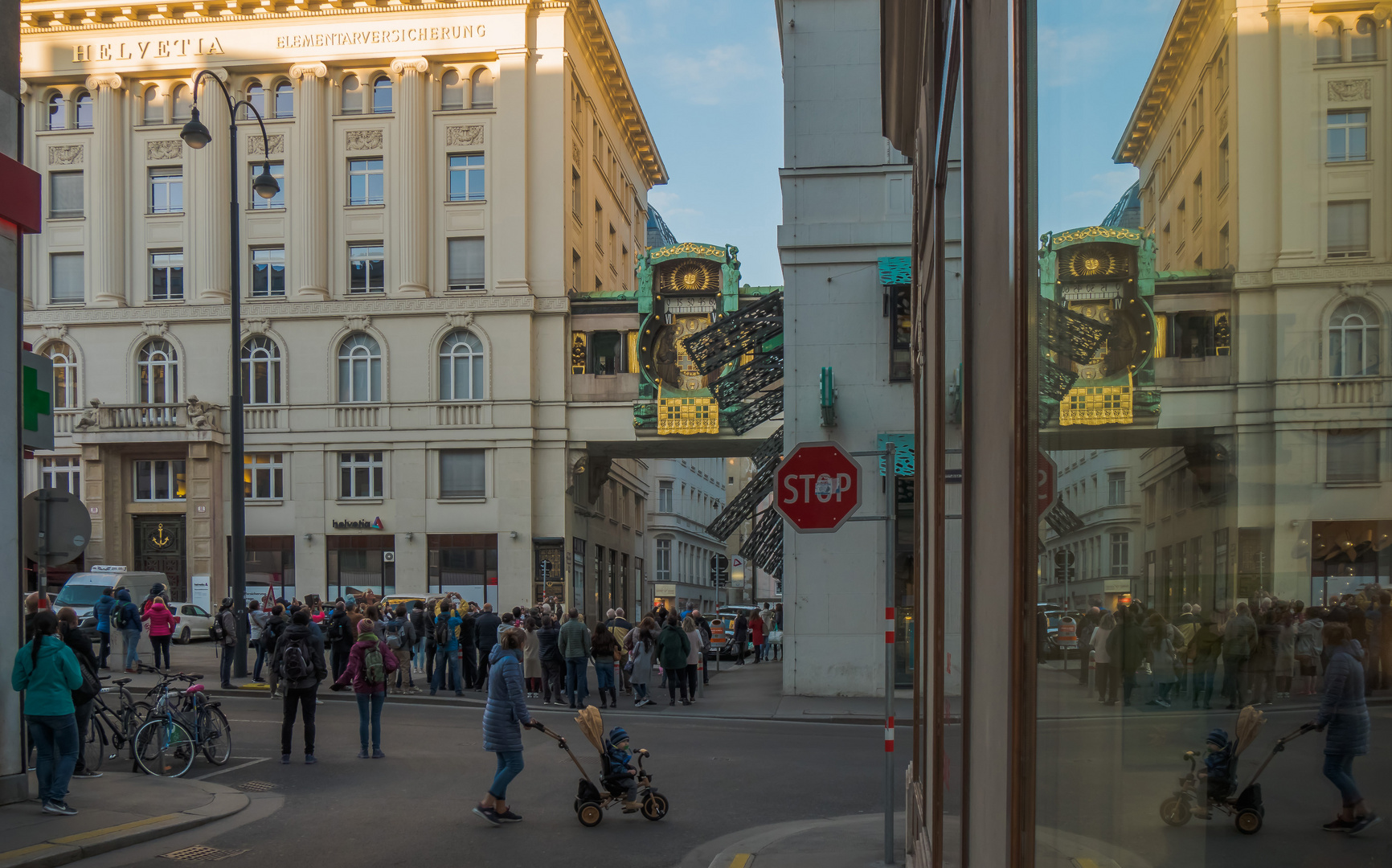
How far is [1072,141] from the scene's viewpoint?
172 centimetres

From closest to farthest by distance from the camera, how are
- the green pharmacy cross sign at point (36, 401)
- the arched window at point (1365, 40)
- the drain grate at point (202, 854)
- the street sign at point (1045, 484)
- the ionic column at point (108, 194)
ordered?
the arched window at point (1365, 40) → the street sign at point (1045, 484) → the drain grate at point (202, 854) → the green pharmacy cross sign at point (36, 401) → the ionic column at point (108, 194)

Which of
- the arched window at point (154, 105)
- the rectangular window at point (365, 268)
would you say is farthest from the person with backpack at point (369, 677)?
the arched window at point (154, 105)

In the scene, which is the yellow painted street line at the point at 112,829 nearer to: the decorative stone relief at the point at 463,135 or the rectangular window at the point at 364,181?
the decorative stone relief at the point at 463,135

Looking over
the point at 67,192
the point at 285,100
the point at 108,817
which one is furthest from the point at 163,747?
the point at 67,192

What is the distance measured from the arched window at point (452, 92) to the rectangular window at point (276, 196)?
6480 millimetres

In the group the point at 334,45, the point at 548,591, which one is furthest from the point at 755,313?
the point at 334,45

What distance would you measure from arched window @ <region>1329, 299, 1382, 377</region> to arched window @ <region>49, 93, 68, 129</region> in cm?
5213

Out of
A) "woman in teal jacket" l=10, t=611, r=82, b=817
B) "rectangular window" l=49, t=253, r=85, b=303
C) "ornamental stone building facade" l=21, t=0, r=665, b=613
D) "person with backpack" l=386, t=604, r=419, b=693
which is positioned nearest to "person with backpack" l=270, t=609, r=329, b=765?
"woman in teal jacket" l=10, t=611, r=82, b=817

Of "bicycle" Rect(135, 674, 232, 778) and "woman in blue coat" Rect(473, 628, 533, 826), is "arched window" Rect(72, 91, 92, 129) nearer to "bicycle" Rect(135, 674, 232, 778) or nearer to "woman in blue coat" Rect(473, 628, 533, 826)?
"bicycle" Rect(135, 674, 232, 778)

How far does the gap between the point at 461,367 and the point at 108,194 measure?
597 inches

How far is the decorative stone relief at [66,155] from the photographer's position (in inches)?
1774

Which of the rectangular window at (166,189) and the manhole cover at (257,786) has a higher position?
the rectangular window at (166,189)

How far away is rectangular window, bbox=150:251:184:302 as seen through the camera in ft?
146

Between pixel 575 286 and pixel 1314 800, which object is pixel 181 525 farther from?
pixel 1314 800
